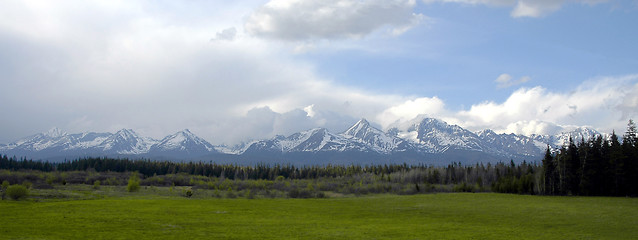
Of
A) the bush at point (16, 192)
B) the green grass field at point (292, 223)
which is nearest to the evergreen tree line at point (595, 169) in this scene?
the green grass field at point (292, 223)

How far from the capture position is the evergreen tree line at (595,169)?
79188mm

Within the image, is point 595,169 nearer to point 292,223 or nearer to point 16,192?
point 292,223

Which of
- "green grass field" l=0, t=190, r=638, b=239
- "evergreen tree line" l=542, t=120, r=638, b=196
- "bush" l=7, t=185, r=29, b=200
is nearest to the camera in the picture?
"green grass field" l=0, t=190, r=638, b=239

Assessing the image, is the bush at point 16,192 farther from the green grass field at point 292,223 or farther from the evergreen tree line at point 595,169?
the evergreen tree line at point 595,169

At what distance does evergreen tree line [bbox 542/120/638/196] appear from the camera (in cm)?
7919

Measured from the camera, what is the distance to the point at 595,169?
271ft

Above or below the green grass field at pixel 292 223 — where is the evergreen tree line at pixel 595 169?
above

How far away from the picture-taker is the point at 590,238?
32.8 metres

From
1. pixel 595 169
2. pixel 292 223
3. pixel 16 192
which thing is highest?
pixel 595 169

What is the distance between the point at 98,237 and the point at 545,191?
285 feet

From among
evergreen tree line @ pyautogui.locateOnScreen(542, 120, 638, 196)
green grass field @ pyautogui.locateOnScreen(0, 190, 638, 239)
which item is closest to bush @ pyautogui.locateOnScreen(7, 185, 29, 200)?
green grass field @ pyautogui.locateOnScreen(0, 190, 638, 239)

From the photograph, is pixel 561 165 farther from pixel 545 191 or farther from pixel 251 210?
pixel 251 210

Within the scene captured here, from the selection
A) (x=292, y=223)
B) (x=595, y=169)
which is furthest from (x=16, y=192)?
(x=595, y=169)

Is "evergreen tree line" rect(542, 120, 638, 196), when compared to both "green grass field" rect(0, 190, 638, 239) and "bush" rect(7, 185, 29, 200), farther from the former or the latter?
"bush" rect(7, 185, 29, 200)
